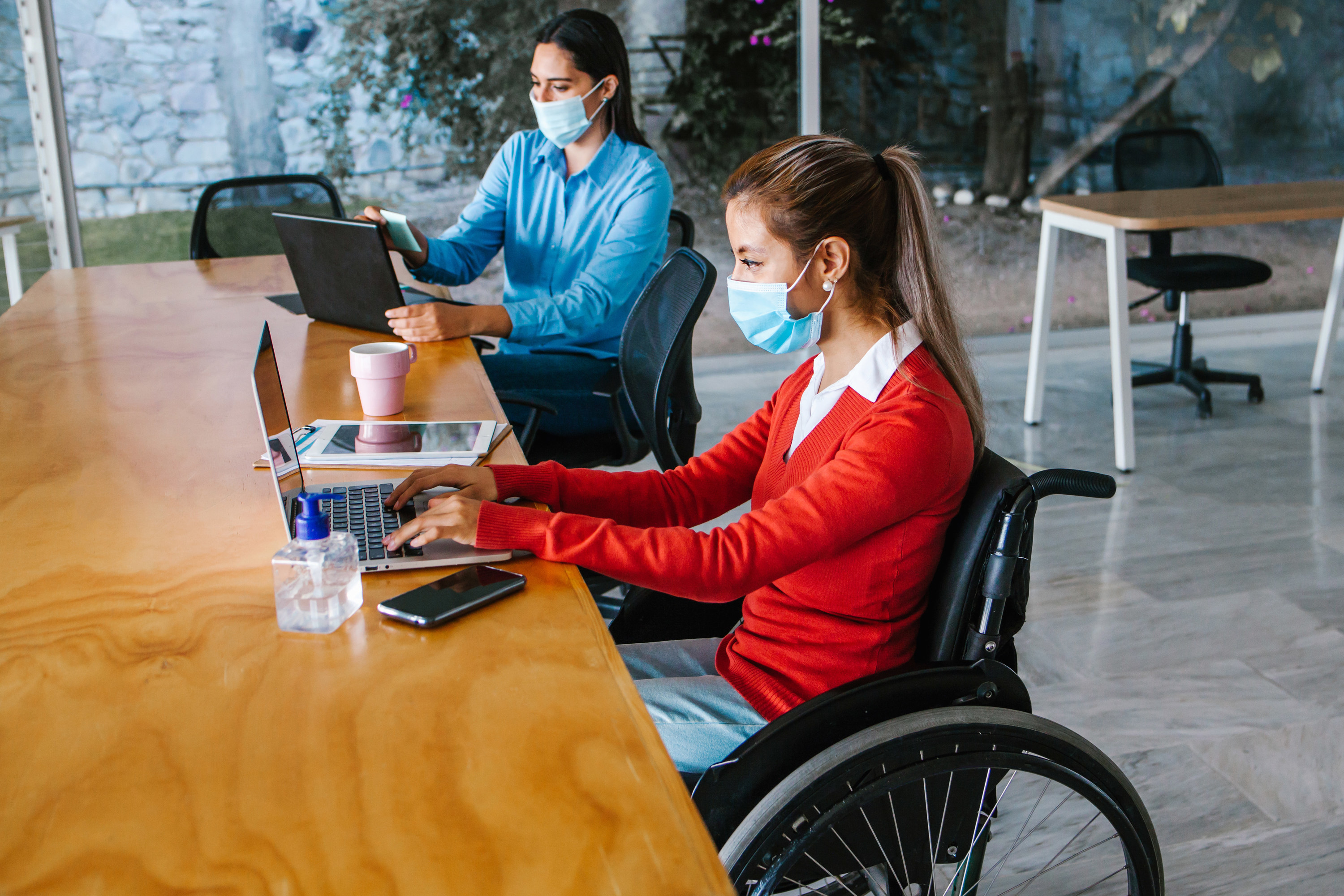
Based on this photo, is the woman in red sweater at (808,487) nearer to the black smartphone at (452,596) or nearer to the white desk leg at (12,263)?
the black smartphone at (452,596)

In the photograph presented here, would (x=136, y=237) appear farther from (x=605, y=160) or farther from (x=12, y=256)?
(x=605, y=160)

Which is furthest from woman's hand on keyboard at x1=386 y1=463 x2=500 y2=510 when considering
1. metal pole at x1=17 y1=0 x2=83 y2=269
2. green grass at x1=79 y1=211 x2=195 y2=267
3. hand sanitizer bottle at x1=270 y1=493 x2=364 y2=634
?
metal pole at x1=17 y1=0 x2=83 y2=269

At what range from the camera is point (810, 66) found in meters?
4.37

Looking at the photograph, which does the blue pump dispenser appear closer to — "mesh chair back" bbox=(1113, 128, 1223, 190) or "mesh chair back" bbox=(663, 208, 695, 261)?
"mesh chair back" bbox=(663, 208, 695, 261)

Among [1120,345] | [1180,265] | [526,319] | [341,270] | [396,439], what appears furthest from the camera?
[1180,265]

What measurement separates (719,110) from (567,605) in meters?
3.64

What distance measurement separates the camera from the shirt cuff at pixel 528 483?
4.32 ft

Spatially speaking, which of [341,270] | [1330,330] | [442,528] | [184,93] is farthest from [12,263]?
[1330,330]

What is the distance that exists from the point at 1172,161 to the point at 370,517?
12.9 ft

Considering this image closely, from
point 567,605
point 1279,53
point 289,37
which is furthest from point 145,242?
point 1279,53

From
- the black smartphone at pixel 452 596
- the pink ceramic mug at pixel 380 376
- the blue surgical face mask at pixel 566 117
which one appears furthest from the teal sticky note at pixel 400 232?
the black smartphone at pixel 452 596

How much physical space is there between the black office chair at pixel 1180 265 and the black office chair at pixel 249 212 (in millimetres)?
2811

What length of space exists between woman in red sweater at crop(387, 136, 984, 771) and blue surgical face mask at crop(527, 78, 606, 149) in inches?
44.1

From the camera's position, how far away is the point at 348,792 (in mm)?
765
